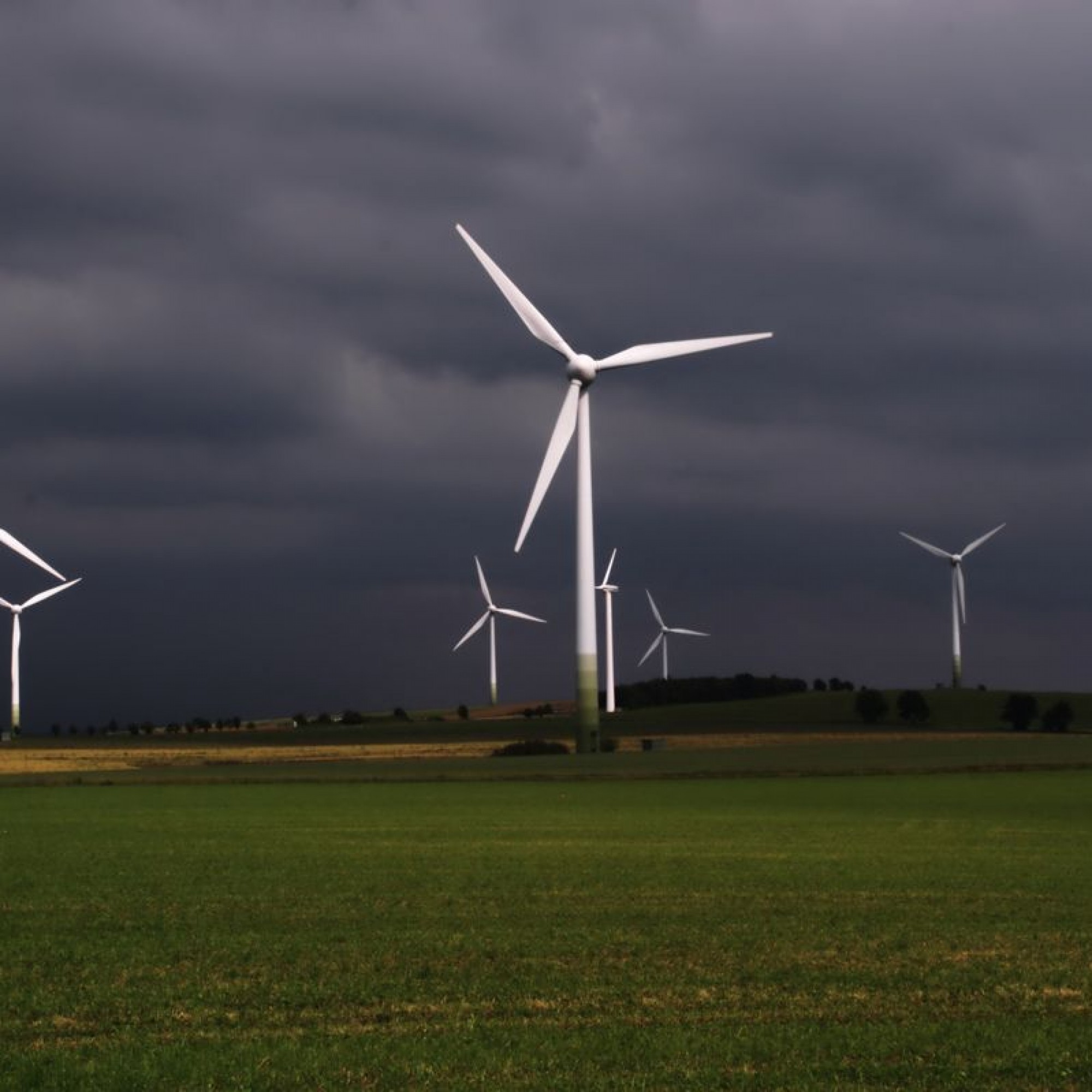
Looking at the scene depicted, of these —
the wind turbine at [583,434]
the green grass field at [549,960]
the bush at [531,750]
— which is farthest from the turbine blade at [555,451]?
the green grass field at [549,960]

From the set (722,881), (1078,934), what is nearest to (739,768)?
(722,881)

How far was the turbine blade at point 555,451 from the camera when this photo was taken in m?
76.2

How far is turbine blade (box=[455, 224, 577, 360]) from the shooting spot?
3356 inches

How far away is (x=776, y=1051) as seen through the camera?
12859 mm

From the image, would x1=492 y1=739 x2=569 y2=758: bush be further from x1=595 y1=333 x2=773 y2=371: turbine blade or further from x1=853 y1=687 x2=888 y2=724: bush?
x1=853 y1=687 x2=888 y2=724: bush

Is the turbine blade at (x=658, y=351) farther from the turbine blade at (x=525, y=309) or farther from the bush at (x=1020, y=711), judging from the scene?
the bush at (x=1020, y=711)

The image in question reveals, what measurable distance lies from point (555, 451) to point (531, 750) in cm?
1994

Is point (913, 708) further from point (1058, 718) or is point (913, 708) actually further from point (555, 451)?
point (555, 451)

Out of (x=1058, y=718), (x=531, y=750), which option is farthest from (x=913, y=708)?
(x=531, y=750)

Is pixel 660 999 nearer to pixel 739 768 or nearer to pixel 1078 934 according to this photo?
pixel 1078 934

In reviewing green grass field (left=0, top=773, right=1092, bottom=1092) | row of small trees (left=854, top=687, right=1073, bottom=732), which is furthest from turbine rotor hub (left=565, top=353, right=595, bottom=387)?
row of small trees (left=854, top=687, right=1073, bottom=732)

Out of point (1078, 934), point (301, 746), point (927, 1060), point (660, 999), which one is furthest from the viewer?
point (301, 746)

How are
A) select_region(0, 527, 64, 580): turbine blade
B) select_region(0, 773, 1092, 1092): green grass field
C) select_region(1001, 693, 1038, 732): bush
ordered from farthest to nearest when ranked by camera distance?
select_region(1001, 693, 1038, 732): bush
select_region(0, 527, 64, 580): turbine blade
select_region(0, 773, 1092, 1092): green grass field

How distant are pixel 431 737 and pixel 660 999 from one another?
114m
